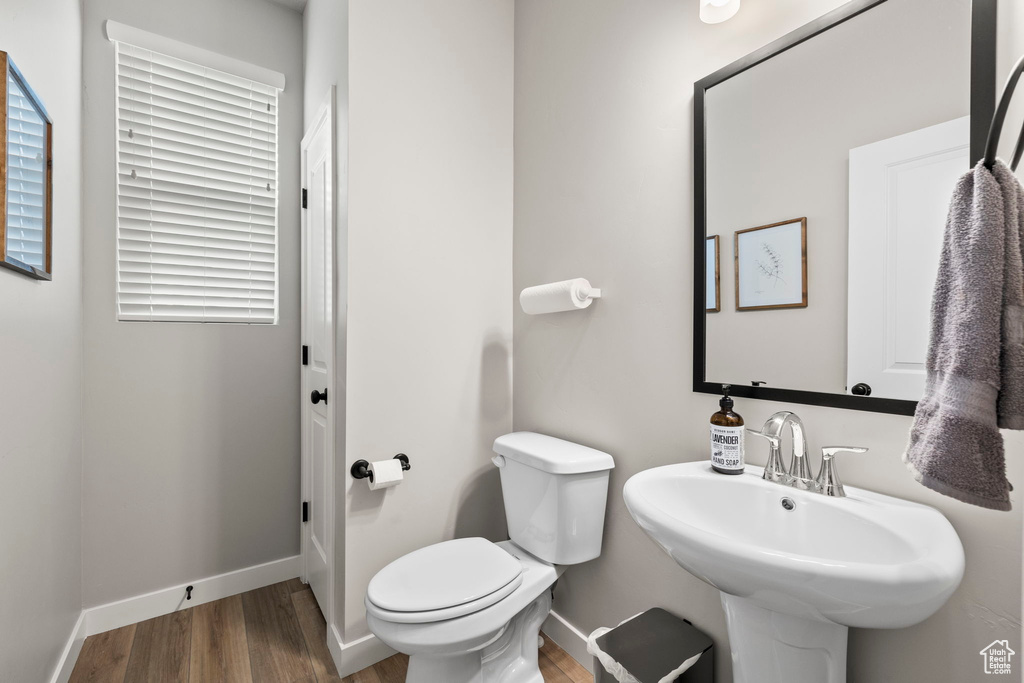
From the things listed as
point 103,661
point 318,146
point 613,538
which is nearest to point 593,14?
point 318,146

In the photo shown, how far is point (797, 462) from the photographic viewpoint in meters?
0.98

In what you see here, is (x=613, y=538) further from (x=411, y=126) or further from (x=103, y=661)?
(x=103, y=661)

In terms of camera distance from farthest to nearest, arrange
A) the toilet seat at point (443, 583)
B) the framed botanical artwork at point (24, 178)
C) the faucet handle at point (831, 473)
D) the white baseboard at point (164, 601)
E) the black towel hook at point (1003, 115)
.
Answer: the white baseboard at point (164, 601) < the toilet seat at point (443, 583) < the framed botanical artwork at point (24, 178) < the faucet handle at point (831, 473) < the black towel hook at point (1003, 115)

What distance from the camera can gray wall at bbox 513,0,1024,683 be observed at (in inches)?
33.1

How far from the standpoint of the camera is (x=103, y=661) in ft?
5.29

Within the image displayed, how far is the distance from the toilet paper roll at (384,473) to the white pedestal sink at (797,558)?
85 cm

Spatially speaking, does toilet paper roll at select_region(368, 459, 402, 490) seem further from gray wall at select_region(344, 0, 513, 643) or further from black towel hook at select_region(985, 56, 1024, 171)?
black towel hook at select_region(985, 56, 1024, 171)

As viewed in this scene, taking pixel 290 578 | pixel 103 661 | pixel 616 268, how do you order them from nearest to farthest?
pixel 616 268 < pixel 103 661 < pixel 290 578

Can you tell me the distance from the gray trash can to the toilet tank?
27cm

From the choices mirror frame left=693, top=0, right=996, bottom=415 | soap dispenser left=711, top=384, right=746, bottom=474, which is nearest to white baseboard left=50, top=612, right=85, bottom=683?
soap dispenser left=711, top=384, right=746, bottom=474

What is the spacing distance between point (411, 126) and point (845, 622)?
5.84 ft

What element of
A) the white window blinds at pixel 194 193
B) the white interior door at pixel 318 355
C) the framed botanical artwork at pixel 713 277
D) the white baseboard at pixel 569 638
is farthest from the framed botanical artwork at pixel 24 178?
the white baseboard at pixel 569 638

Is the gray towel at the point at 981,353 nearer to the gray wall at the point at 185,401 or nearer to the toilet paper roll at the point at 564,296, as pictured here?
the toilet paper roll at the point at 564,296

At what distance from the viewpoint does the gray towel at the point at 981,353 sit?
1.84 feet
